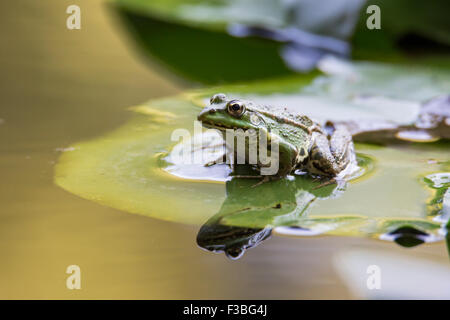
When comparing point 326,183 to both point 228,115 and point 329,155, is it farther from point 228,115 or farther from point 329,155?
point 228,115

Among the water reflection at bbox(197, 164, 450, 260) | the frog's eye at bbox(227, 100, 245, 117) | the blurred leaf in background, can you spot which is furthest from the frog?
the blurred leaf in background

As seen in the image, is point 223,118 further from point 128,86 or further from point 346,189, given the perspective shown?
point 128,86

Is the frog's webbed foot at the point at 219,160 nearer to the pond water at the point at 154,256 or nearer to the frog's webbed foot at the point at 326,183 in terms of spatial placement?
the pond water at the point at 154,256

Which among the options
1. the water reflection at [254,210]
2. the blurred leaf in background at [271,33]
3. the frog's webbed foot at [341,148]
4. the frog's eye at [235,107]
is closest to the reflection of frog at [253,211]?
the water reflection at [254,210]

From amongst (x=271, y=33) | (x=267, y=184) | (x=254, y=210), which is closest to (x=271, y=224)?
(x=254, y=210)

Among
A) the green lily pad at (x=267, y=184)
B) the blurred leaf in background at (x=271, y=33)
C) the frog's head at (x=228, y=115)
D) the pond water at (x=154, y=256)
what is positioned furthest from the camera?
the blurred leaf in background at (x=271, y=33)

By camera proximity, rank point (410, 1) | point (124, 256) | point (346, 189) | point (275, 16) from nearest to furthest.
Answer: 1. point (124, 256)
2. point (346, 189)
3. point (410, 1)
4. point (275, 16)

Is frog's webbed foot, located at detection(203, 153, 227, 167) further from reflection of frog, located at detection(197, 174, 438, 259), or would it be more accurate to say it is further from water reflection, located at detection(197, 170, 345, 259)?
reflection of frog, located at detection(197, 174, 438, 259)

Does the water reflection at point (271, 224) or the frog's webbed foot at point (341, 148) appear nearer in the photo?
the water reflection at point (271, 224)

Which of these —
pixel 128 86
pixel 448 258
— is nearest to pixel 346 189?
pixel 448 258
